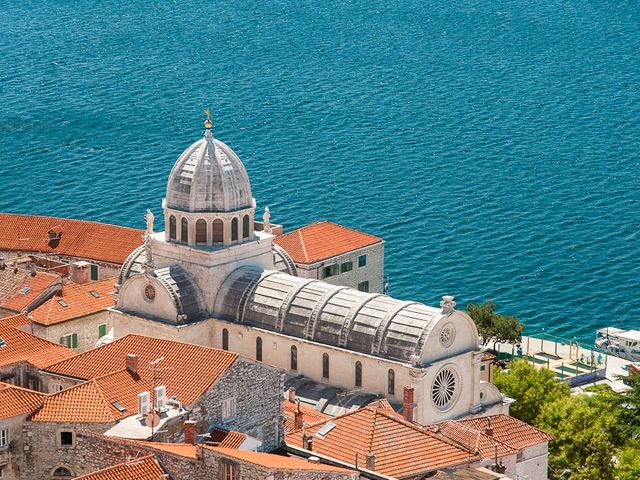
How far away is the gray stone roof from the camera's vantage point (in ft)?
341

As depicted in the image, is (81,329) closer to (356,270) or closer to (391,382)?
(356,270)

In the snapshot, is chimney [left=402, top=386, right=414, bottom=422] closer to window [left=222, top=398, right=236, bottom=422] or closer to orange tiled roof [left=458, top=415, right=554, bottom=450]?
orange tiled roof [left=458, top=415, right=554, bottom=450]

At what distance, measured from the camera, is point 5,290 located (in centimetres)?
12619

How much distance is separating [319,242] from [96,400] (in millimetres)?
51242

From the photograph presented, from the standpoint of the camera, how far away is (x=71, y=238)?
141 metres

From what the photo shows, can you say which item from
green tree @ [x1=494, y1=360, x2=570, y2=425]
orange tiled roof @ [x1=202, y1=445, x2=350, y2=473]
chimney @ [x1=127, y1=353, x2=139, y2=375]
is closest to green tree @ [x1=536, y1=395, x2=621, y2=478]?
green tree @ [x1=494, y1=360, x2=570, y2=425]

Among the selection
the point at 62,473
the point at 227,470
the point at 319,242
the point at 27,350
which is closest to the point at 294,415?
the point at 62,473

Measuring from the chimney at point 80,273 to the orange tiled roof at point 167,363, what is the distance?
31.7 metres

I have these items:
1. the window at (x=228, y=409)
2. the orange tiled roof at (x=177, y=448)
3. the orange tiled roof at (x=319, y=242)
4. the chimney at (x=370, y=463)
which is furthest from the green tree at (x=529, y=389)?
the orange tiled roof at (x=177, y=448)

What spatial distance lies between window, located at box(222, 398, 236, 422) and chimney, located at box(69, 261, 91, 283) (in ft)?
154

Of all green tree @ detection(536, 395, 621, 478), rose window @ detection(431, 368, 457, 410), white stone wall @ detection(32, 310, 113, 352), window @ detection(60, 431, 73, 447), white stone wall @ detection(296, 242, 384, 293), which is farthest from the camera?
white stone wall @ detection(296, 242, 384, 293)

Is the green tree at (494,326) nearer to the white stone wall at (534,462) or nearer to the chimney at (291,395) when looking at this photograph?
the chimney at (291,395)

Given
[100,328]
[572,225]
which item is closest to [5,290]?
[100,328]

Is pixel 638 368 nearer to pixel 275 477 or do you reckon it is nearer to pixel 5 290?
pixel 5 290
